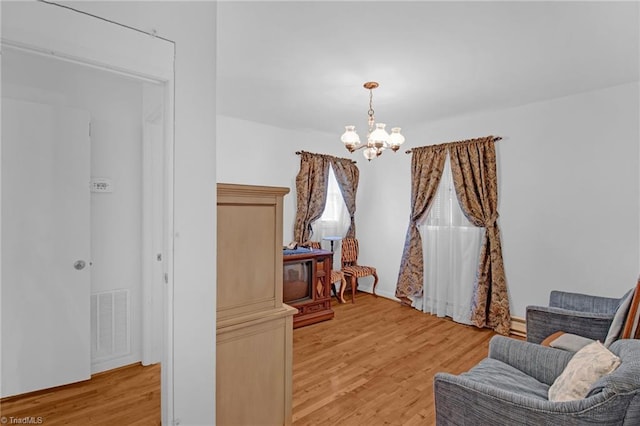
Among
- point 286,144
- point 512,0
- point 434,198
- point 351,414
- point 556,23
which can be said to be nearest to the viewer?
Answer: point 512,0

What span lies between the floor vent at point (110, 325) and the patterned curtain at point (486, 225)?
3.76 meters

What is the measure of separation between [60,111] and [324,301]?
355cm

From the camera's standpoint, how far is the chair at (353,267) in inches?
194

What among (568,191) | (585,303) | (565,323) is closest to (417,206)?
(568,191)

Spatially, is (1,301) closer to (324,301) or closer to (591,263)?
(324,301)

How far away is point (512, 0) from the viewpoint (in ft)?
5.96

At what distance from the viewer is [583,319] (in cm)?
227

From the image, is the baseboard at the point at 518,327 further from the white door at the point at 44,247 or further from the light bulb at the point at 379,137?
the white door at the point at 44,247

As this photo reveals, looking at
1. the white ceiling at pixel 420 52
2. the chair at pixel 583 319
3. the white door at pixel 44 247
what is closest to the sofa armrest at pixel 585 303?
the chair at pixel 583 319

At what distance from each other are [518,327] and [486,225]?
123 centimetres

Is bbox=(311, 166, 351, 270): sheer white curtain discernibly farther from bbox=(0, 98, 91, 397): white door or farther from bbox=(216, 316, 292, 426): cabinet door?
bbox=(0, 98, 91, 397): white door

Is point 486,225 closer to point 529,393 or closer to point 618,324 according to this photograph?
point 618,324

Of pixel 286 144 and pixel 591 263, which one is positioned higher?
pixel 286 144

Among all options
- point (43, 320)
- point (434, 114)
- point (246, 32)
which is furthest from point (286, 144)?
point (43, 320)
